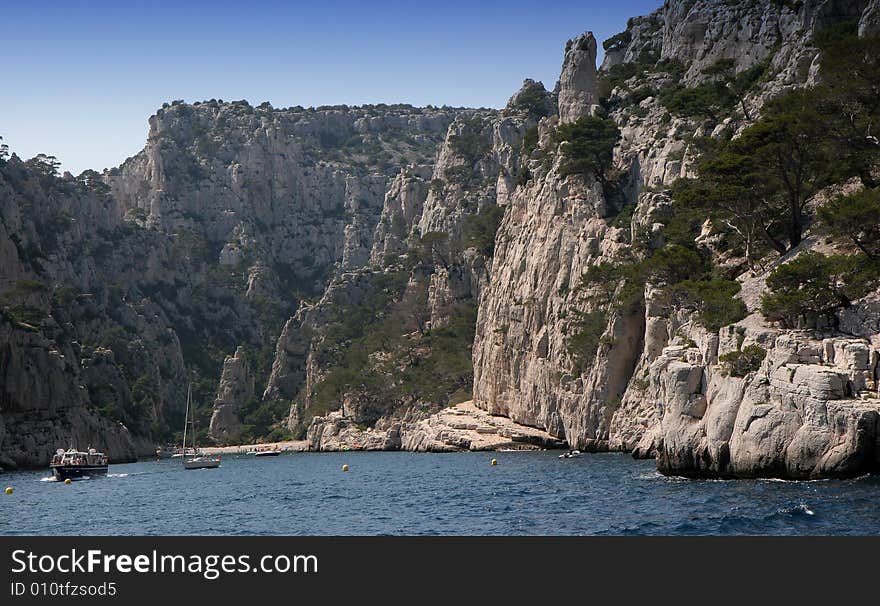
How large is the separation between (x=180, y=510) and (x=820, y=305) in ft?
103

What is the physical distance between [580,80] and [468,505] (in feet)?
274

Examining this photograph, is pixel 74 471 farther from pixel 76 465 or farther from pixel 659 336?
pixel 659 336

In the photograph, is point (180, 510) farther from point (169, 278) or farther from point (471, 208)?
point (169, 278)

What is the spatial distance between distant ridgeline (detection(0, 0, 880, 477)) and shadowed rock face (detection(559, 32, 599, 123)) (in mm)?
258

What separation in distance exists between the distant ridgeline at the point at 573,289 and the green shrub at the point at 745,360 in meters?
0.24

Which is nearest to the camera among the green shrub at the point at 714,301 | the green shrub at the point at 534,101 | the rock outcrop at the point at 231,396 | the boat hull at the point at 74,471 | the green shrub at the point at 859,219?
the green shrub at the point at 859,219

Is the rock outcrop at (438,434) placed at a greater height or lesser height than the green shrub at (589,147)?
lesser

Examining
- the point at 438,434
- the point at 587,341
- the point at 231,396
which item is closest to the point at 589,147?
the point at 587,341

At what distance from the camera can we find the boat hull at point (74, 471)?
257 feet

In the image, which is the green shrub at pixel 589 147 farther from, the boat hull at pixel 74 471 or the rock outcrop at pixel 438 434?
the boat hull at pixel 74 471

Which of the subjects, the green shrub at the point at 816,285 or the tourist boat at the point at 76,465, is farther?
the tourist boat at the point at 76,465

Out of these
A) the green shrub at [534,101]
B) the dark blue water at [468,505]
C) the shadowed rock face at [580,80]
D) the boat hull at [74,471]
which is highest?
the green shrub at [534,101]

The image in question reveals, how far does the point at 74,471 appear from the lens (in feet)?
259

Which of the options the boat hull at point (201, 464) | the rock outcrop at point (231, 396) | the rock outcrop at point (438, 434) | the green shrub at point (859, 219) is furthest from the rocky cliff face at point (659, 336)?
the rock outcrop at point (231, 396)
